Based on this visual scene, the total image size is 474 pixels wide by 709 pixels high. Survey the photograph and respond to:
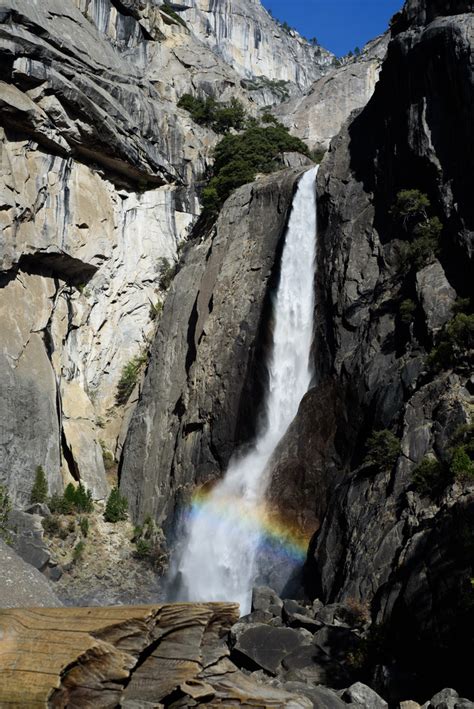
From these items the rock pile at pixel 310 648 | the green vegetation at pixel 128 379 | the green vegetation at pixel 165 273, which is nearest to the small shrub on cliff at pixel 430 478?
the rock pile at pixel 310 648

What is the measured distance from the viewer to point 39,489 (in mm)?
29125

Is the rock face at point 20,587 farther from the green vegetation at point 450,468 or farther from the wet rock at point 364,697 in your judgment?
the green vegetation at point 450,468

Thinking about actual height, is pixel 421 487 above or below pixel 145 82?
below

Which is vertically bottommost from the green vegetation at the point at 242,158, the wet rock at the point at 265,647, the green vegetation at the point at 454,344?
the wet rock at the point at 265,647

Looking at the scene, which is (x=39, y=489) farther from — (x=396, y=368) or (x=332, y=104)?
(x=332, y=104)

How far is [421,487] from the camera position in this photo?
16984 millimetres

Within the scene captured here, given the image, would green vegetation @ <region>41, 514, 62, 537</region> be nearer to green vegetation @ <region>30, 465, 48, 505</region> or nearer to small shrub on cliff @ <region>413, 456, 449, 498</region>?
green vegetation @ <region>30, 465, 48, 505</region>

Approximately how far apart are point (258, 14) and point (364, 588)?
103m

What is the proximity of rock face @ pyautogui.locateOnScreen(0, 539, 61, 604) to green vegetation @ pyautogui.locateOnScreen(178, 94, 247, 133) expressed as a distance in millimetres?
Answer: 38811

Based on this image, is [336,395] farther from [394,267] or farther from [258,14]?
[258,14]

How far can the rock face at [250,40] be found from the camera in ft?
306

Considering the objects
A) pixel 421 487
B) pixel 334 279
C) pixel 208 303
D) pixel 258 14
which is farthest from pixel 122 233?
pixel 258 14

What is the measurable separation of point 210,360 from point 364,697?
21.6 metres

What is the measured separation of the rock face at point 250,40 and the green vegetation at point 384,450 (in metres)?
84.3
